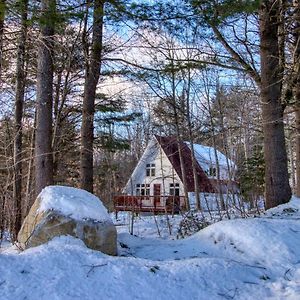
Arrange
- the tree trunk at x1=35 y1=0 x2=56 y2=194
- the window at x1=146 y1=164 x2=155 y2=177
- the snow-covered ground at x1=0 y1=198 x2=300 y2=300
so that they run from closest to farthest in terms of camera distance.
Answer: the snow-covered ground at x1=0 y1=198 x2=300 y2=300, the tree trunk at x1=35 y1=0 x2=56 y2=194, the window at x1=146 y1=164 x2=155 y2=177

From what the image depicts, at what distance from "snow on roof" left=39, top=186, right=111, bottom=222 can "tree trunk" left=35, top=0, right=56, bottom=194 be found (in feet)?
5.61

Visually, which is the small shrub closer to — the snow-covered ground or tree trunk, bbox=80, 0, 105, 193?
the snow-covered ground

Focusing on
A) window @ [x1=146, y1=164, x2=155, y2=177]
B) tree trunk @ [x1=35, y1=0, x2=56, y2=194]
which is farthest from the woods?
window @ [x1=146, y1=164, x2=155, y2=177]

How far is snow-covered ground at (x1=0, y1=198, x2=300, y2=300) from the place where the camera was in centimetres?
344

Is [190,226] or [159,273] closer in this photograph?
[159,273]

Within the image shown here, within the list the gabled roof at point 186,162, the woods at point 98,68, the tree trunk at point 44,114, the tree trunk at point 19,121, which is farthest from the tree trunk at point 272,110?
the gabled roof at point 186,162

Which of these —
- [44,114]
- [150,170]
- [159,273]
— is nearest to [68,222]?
[159,273]

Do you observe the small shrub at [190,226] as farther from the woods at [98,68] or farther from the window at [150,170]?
the window at [150,170]

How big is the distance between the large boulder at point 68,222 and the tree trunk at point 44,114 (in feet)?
5.66

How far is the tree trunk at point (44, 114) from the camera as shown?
7219 millimetres

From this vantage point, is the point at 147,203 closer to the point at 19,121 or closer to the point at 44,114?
A: the point at 19,121

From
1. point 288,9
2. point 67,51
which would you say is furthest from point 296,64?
point 67,51

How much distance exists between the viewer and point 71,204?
5.30 meters

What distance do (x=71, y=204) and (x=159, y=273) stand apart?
185 centimetres
